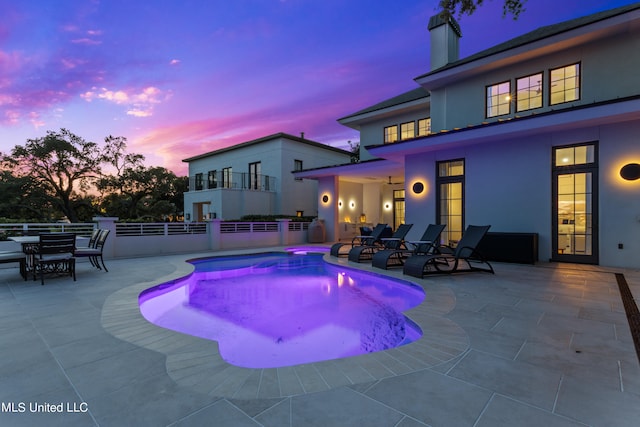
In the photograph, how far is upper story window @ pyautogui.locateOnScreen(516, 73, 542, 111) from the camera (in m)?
9.12

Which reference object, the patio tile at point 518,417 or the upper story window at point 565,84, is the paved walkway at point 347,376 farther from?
the upper story window at point 565,84

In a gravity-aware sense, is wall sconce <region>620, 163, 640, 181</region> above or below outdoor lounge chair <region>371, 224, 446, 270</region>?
above

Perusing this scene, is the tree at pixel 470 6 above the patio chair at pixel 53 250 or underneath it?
above

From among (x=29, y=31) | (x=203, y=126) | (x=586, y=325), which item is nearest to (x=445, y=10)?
(x=586, y=325)

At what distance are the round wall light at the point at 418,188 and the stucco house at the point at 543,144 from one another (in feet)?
0.21

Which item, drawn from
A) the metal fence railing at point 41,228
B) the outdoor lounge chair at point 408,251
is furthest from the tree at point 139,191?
the outdoor lounge chair at point 408,251

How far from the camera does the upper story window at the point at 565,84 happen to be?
8.58 m

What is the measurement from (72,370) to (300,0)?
12.6m

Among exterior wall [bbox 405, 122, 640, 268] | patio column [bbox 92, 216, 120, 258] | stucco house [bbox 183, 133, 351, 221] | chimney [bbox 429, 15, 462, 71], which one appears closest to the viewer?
exterior wall [bbox 405, 122, 640, 268]

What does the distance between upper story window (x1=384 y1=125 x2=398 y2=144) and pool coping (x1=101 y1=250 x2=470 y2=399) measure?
11590 millimetres

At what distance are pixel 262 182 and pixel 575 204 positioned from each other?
1614 cm

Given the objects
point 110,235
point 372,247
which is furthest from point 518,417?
point 110,235

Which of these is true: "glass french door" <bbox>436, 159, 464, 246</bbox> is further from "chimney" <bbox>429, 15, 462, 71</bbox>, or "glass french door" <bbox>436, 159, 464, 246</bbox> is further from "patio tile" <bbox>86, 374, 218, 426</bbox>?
"patio tile" <bbox>86, 374, 218, 426</bbox>

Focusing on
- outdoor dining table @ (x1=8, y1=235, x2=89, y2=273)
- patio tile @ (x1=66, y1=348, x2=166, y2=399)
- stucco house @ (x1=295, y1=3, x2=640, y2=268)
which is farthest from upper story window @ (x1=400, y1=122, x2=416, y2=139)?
patio tile @ (x1=66, y1=348, x2=166, y2=399)
